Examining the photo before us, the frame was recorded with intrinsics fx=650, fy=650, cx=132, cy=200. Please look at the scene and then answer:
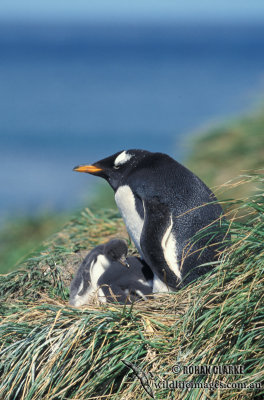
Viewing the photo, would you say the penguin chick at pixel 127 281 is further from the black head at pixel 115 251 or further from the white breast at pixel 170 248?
the white breast at pixel 170 248

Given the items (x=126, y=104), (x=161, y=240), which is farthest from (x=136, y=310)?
(x=126, y=104)

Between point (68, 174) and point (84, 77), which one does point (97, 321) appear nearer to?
point (68, 174)

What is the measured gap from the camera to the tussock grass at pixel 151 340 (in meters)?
2.39

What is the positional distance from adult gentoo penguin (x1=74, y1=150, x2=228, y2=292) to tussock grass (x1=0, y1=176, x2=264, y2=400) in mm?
176

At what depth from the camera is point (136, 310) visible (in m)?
2.79

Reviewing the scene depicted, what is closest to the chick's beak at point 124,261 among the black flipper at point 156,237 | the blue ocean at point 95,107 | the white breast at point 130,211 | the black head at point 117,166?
the white breast at point 130,211

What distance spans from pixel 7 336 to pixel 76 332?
0.36 meters

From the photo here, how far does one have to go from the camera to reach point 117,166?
356cm

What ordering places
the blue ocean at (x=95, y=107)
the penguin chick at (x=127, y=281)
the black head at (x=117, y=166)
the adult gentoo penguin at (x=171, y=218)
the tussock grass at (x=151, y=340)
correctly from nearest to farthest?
the tussock grass at (x=151, y=340), the adult gentoo penguin at (x=171, y=218), the penguin chick at (x=127, y=281), the black head at (x=117, y=166), the blue ocean at (x=95, y=107)

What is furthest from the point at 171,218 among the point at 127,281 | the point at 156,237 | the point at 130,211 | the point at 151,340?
the point at 151,340

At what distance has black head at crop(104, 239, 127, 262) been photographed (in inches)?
138

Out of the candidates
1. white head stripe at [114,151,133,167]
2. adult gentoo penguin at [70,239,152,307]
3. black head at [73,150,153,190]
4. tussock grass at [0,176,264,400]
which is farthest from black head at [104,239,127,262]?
tussock grass at [0,176,264,400]

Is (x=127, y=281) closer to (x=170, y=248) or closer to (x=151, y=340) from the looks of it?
(x=170, y=248)

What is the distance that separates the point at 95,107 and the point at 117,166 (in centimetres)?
2551
